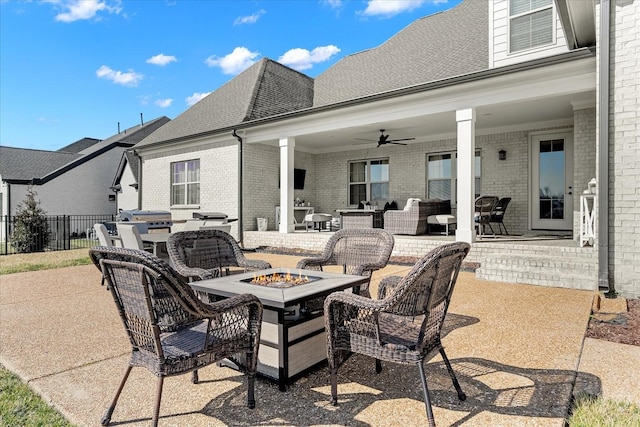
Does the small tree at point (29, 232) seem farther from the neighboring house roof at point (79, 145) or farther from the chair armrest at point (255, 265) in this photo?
the neighboring house roof at point (79, 145)

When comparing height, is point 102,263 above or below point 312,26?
below

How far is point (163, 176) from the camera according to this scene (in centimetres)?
1384

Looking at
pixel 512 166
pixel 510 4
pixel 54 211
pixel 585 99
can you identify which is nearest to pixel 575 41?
→ pixel 585 99

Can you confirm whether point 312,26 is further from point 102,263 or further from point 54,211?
point 102,263

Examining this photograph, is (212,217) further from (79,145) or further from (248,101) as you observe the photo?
(79,145)

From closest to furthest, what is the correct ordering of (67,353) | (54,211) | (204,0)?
(67,353)
(204,0)
(54,211)

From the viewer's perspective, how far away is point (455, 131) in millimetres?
10602

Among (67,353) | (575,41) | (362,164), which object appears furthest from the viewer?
(362,164)

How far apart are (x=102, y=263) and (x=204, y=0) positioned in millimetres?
12321

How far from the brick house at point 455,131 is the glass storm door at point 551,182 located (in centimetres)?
3

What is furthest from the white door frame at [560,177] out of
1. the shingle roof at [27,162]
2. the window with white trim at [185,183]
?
the shingle roof at [27,162]

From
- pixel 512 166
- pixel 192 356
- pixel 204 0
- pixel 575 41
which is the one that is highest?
pixel 204 0

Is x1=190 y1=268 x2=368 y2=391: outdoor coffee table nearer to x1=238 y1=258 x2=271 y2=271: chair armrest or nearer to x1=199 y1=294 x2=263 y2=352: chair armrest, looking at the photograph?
x1=199 y1=294 x2=263 y2=352: chair armrest

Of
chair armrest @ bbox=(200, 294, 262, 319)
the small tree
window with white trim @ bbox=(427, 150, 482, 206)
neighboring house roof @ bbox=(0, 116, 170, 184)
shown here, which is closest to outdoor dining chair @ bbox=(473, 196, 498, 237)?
window with white trim @ bbox=(427, 150, 482, 206)
